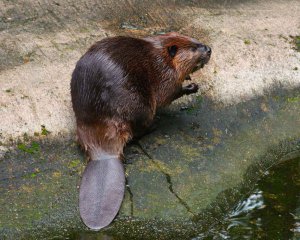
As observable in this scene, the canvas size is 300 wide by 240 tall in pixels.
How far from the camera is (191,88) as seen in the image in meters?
4.71

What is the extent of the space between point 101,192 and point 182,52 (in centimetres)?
143

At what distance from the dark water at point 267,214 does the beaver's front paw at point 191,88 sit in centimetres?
84

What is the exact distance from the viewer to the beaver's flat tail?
3.61m

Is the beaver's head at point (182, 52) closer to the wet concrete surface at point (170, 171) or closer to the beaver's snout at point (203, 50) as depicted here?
the beaver's snout at point (203, 50)

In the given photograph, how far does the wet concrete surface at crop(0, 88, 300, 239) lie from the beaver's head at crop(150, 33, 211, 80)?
0.31 meters

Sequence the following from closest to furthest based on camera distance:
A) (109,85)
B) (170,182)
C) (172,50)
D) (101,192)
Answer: (101,192) → (170,182) → (109,85) → (172,50)

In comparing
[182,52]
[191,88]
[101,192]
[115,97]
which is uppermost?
[182,52]

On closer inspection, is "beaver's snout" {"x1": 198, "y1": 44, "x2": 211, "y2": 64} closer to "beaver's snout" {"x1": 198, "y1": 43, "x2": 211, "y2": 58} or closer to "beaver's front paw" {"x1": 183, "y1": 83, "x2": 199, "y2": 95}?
"beaver's snout" {"x1": 198, "y1": 43, "x2": 211, "y2": 58}

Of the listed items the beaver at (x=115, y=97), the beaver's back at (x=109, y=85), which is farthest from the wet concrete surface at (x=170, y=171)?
the beaver's back at (x=109, y=85)

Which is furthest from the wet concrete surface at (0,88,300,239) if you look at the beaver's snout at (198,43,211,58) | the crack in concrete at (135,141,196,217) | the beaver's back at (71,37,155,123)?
the beaver's snout at (198,43,211,58)

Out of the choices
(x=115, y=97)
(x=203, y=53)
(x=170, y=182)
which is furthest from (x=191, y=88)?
(x=170, y=182)

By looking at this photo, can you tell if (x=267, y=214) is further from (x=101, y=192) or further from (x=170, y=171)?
(x=101, y=192)

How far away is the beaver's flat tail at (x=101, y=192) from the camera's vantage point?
11.8 feet

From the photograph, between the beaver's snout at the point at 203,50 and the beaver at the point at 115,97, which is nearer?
the beaver at the point at 115,97
